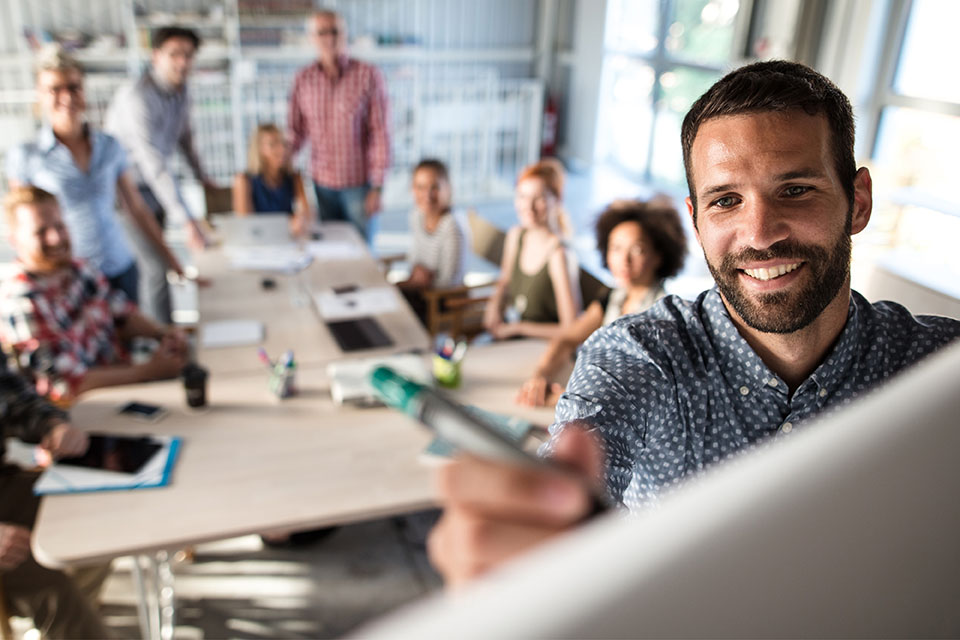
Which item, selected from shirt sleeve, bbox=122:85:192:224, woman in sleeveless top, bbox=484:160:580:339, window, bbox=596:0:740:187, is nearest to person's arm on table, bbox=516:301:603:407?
woman in sleeveless top, bbox=484:160:580:339

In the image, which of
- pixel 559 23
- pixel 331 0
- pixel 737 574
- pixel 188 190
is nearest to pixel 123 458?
pixel 737 574

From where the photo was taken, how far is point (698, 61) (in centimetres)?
667

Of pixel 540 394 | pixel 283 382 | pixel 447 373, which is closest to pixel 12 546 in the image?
pixel 283 382

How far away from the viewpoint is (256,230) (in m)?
3.48

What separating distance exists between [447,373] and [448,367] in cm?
2

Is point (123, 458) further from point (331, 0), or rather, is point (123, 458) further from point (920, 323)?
point (331, 0)

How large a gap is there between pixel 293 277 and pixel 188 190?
416cm

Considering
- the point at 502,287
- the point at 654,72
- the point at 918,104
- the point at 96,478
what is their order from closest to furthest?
the point at 96,478
the point at 502,287
the point at 918,104
the point at 654,72

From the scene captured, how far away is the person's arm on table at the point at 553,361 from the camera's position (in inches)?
89.2

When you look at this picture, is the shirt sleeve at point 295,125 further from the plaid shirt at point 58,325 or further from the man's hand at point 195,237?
the plaid shirt at point 58,325

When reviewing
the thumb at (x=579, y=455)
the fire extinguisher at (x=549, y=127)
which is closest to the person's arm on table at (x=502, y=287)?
the thumb at (x=579, y=455)

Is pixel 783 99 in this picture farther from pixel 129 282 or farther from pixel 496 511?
pixel 129 282

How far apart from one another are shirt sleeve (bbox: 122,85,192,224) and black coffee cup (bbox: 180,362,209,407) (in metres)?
1.89

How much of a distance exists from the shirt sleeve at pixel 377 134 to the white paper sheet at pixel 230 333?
1.88 meters
